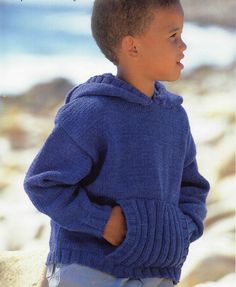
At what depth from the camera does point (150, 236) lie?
1737mm

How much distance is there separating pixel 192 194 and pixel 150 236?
0.70 feet

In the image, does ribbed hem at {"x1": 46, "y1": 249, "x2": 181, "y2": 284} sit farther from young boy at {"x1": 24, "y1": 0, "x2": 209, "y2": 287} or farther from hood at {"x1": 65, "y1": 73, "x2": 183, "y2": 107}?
hood at {"x1": 65, "y1": 73, "x2": 183, "y2": 107}

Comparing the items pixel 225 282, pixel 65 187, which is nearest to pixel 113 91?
pixel 65 187

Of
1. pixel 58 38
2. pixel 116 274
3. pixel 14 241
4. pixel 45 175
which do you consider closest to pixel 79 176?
pixel 45 175

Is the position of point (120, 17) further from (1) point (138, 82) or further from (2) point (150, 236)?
(2) point (150, 236)

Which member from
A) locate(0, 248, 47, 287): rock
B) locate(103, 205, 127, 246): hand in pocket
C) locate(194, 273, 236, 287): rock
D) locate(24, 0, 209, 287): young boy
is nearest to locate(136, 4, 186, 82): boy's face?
locate(24, 0, 209, 287): young boy

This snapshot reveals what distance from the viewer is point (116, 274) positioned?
5.71ft

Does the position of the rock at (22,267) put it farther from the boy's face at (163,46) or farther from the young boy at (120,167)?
the boy's face at (163,46)

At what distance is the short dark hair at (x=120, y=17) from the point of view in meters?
1.75

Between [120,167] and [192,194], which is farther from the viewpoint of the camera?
[192,194]

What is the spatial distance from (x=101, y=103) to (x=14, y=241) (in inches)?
123

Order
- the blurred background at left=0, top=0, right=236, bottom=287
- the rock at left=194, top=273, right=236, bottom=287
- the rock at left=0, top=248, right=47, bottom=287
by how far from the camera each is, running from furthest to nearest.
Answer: the blurred background at left=0, top=0, right=236, bottom=287 → the rock at left=194, top=273, right=236, bottom=287 → the rock at left=0, top=248, right=47, bottom=287

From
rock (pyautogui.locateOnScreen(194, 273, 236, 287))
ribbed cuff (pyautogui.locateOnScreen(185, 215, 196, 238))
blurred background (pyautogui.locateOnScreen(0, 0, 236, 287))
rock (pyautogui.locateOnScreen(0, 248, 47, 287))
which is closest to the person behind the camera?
ribbed cuff (pyautogui.locateOnScreen(185, 215, 196, 238))

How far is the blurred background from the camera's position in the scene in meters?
4.98
